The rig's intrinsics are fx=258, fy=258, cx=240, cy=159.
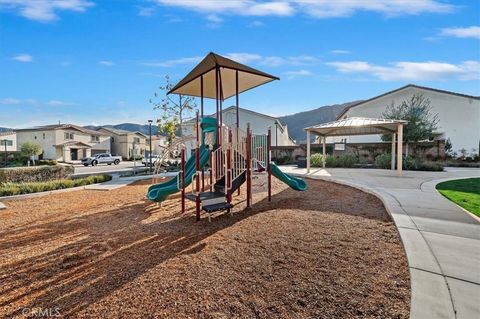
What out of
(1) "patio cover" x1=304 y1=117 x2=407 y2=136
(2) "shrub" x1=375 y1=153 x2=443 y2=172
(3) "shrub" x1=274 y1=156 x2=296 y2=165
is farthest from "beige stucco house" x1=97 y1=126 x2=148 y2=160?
(2) "shrub" x1=375 y1=153 x2=443 y2=172

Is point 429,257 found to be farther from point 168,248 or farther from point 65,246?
point 65,246

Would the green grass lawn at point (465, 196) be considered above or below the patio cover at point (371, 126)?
below

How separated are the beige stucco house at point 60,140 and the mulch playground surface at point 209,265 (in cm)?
4230

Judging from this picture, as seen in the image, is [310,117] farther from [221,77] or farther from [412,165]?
[221,77]

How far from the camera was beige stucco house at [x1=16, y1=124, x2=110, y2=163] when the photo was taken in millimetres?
41188

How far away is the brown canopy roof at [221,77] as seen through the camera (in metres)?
6.36

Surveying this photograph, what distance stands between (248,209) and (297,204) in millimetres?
1262

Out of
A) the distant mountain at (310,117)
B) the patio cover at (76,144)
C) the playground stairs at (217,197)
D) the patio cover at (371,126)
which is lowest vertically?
the playground stairs at (217,197)

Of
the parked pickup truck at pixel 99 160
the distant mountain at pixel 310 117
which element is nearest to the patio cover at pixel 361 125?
the parked pickup truck at pixel 99 160

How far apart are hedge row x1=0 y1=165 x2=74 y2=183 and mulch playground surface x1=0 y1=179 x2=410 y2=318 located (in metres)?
4.96

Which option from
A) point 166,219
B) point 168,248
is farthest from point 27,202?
point 168,248

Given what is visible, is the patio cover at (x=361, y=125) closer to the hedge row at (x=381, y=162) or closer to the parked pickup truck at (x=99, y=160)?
the hedge row at (x=381, y=162)

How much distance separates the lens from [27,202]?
7730mm

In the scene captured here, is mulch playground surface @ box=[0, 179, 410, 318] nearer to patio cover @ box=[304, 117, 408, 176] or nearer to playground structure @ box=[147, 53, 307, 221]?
playground structure @ box=[147, 53, 307, 221]
